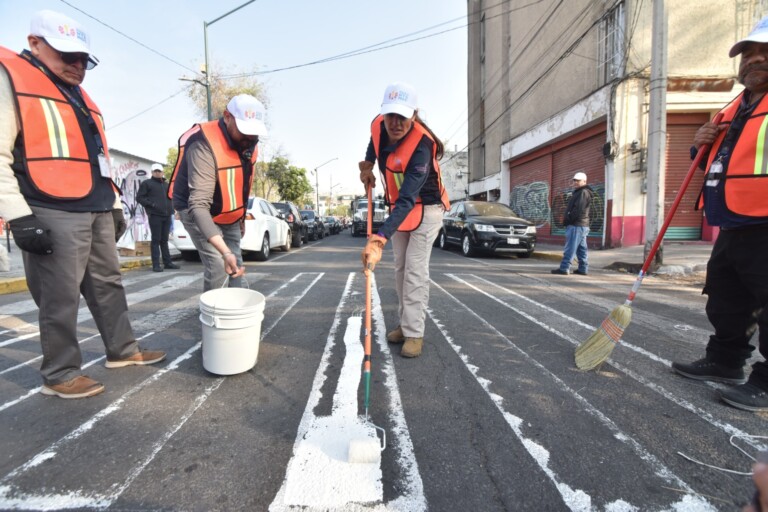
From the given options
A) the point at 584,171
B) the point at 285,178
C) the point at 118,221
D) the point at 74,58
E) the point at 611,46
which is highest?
the point at 611,46

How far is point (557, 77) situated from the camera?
1528 centimetres

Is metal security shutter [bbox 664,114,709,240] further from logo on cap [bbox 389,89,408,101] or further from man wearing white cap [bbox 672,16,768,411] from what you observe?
logo on cap [bbox 389,89,408,101]

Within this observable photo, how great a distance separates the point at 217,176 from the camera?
2.92 m

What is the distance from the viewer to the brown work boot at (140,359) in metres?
2.77

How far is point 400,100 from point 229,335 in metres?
1.93

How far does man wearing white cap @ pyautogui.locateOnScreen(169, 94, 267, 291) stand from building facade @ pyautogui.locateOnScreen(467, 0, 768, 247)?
799 centimetres

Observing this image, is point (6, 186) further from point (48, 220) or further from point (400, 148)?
point (400, 148)

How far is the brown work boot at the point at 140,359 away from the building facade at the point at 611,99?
28.9ft

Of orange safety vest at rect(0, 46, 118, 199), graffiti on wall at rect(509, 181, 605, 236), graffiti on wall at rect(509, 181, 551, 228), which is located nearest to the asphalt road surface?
orange safety vest at rect(0, 46, 118, 199)

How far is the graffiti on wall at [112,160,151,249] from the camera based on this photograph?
32.9ft

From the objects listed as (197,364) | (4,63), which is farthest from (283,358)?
(4,63)

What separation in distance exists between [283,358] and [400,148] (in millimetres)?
1805

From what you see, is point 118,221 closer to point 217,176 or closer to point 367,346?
point 217,176

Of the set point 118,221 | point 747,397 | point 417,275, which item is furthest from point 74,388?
point 747,397
